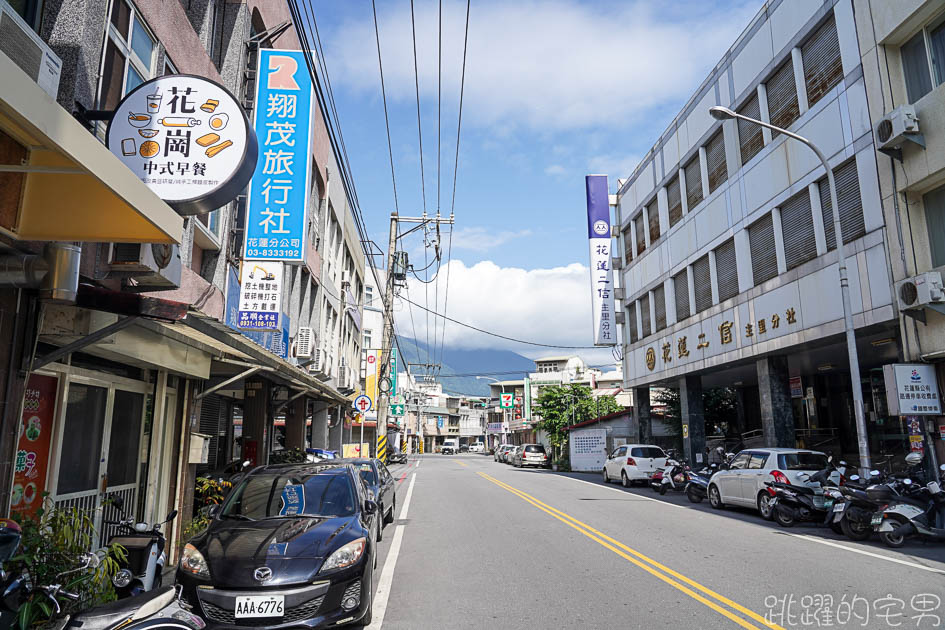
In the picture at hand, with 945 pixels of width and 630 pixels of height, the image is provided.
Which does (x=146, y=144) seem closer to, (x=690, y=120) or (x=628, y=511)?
(x=628, y=511)

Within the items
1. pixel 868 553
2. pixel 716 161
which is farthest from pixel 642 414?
pixel 868 553

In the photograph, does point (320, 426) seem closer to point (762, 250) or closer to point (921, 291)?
point (762, 250)

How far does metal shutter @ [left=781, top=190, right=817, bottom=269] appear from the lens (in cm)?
1797

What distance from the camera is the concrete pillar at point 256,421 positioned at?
16.5 metres

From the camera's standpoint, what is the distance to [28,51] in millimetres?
6031

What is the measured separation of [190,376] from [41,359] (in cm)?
408

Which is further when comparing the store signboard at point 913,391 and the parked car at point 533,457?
the parked car at point 533,457

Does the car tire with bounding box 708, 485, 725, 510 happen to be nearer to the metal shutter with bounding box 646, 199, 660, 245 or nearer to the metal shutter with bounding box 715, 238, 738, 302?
the metal shutter with bounding box 715, 238, 738, 302

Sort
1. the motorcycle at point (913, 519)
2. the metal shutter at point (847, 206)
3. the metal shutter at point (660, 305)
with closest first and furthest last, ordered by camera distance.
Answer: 1. the motorcycle at point (913, 519)
2. the metal shutter at point (847, 206)
3. the metal shutter at point (660, 305)

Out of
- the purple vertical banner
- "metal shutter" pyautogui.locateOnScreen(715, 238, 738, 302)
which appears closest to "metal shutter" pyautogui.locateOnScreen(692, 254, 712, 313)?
"metal shutter" pyautogui.locateOnScreen(715, 238, 738, 302)

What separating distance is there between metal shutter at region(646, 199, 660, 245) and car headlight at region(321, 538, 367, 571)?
84.1 feet

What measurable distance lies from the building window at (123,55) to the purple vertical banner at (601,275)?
24.1 metres

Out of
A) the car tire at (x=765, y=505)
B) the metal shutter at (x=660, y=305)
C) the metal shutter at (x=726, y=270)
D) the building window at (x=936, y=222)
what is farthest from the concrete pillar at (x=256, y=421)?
the metal shutter at (x=660, y=305)

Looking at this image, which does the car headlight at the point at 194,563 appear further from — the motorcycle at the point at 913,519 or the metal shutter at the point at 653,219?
the metal shutter at the point at 653,219
